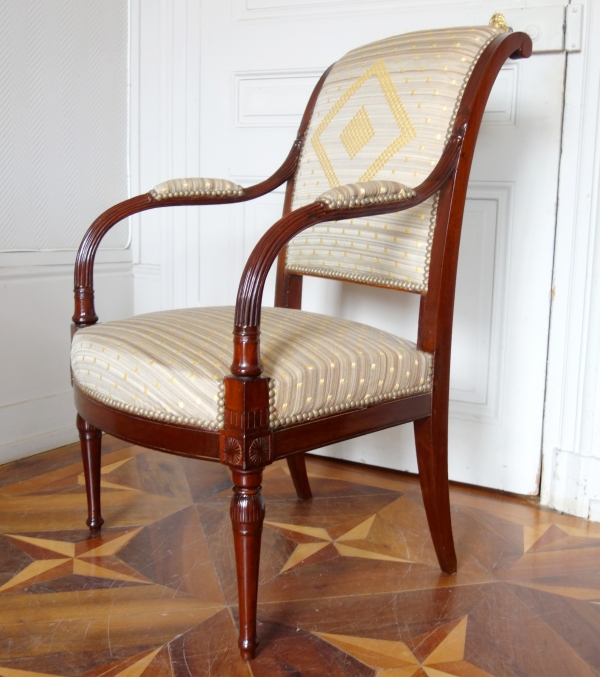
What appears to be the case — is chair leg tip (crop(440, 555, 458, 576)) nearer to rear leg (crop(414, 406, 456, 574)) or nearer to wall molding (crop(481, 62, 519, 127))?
rear leg (crop(414, 406, 456, 574))

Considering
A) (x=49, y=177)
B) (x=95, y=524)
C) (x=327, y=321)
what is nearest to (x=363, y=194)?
(x=327, y=321)

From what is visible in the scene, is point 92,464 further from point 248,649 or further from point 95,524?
point 248,649

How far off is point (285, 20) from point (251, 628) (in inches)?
62.7

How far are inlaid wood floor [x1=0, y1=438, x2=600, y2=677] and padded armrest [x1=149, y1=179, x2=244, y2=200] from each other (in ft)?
2.39

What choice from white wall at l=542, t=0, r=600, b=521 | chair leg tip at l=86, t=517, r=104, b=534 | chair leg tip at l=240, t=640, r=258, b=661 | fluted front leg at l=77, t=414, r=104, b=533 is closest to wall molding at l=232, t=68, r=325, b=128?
white wall at l=542, t=0, r=600, b=521

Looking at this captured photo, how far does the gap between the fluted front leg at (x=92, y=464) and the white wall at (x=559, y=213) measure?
0.82 meters

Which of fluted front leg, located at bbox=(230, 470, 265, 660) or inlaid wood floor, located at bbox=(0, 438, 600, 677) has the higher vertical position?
fluted front leg, located at bbox=(230, 470, 265, 660)

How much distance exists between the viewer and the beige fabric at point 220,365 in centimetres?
111

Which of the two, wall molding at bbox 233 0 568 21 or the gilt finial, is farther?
wall molding at bbox 233 0 568 21

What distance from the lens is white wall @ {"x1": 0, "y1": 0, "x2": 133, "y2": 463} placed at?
2014mm

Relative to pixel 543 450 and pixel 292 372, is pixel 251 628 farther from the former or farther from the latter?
pixel 543 450

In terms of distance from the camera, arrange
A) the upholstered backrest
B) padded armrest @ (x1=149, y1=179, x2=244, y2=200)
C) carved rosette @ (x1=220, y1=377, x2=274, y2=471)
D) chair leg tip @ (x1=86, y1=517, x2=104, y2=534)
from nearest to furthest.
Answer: carved rosette @ (x1=220, y1=377, x2=274, y2=471) < the upholstered backrest < padded armrest @ (x1=149, y1=179, x2=244, y2=200) < chair leg tip @ (x1=86, y1=517, x2=104, y2=534)

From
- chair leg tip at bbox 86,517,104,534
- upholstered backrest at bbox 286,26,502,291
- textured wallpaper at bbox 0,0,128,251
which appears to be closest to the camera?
upholstered backrest at bbox 286,26,502,291

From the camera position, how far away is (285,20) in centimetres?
206
